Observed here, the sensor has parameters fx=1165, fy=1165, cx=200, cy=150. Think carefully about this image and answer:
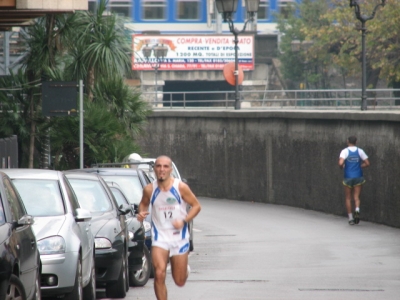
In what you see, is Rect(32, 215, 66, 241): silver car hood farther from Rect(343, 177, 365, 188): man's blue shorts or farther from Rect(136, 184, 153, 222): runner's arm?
Rect(343, 177, 365, 188): man's blue shorts

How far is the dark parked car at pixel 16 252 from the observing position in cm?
846

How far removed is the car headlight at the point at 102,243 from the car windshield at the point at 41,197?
3.52 ft

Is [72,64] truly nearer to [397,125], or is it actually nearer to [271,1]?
[397,125]

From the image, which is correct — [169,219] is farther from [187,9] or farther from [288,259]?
[187,9]

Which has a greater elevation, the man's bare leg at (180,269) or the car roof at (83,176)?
the car roof at (83,176)

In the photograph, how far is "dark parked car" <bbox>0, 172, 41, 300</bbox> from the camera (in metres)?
8.46

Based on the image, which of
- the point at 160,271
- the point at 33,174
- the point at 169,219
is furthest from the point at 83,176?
the point at 160,271

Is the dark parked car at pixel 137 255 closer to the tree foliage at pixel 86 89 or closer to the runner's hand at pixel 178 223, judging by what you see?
the runner's hand at pixel 178 223

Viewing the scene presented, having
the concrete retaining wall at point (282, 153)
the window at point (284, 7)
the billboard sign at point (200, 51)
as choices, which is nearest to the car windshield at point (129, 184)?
the concrete retaining wall at point (282, 153)

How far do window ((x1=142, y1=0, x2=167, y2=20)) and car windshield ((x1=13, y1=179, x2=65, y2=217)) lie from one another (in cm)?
6589

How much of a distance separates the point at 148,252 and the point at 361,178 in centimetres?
918

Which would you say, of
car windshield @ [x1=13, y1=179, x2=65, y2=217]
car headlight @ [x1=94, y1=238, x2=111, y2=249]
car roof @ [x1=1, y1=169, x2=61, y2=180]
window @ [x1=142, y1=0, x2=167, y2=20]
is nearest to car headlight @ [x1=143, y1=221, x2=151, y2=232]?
car headlight @ [x1=94, y1=238, x2=111, y2=249]

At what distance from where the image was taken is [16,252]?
8914mm

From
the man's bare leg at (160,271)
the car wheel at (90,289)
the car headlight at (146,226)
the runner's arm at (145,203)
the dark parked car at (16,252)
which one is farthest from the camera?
the car headlight at (146,226)
